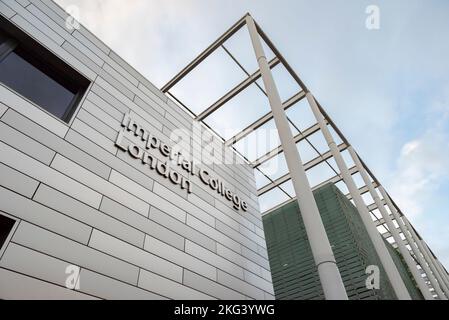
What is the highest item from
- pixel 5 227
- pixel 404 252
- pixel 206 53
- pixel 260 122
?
pixel 206 53

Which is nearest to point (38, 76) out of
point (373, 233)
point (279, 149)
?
point (279, 149)

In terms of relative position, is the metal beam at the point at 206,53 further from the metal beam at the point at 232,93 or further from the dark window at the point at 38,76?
the dark window at the point at 38,76

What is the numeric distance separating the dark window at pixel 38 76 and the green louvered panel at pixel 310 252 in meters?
9.40

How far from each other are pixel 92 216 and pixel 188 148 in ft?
8.20

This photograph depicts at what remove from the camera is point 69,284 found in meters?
2.48

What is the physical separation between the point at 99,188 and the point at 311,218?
265 cm

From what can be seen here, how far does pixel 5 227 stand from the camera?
245 cm

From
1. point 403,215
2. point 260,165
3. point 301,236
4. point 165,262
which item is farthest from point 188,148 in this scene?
point 403,215

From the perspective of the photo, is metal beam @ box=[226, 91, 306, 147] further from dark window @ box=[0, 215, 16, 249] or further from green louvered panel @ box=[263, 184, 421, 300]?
dark window @ box=[0, 215, 16, 249]

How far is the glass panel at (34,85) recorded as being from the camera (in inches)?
133

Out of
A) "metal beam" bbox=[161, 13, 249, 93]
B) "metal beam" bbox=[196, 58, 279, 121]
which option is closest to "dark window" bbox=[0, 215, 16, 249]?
"metal beam" bbox=[161, 13, 249, 93]

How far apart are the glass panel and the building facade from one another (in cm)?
2

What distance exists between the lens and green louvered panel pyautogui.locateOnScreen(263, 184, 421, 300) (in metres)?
9.16

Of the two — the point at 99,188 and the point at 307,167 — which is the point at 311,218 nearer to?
the point at 99,188
